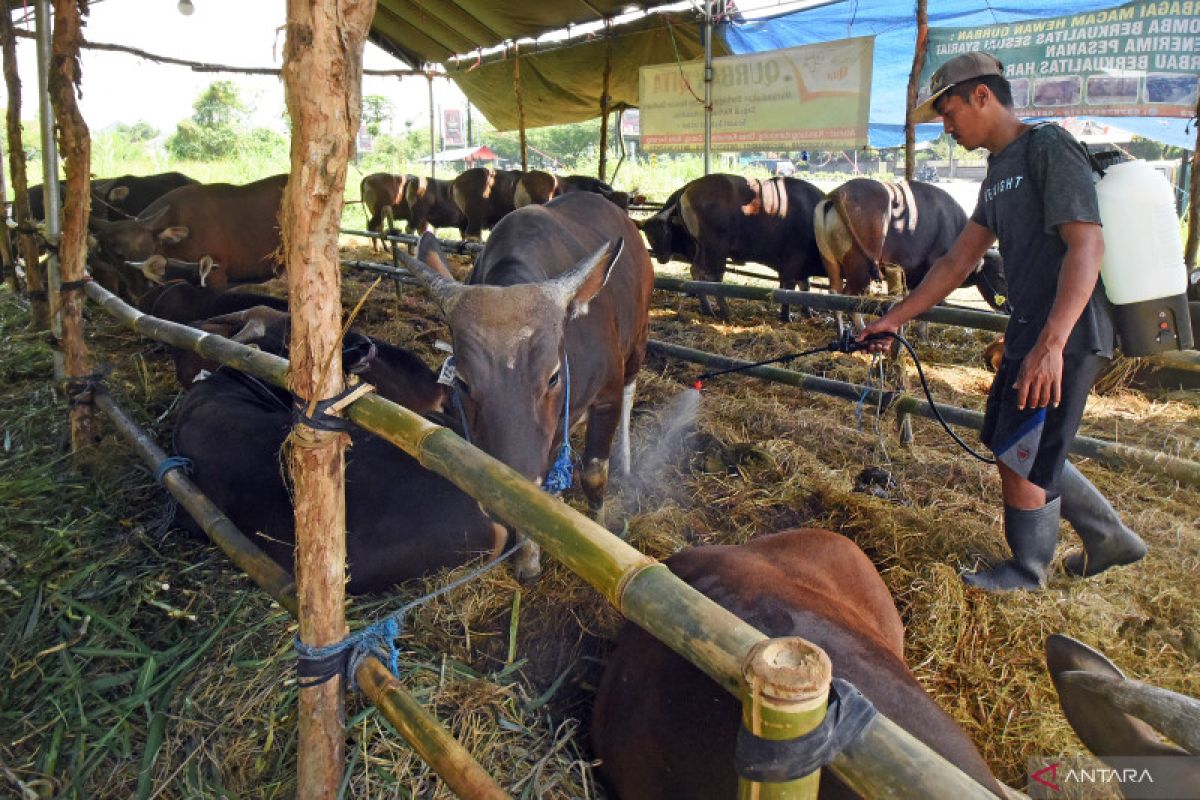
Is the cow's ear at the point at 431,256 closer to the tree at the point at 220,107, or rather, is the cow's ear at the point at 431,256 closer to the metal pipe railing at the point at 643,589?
the metal pipe railing at the point at 643,589

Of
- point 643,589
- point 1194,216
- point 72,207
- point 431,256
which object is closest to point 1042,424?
point 643,589

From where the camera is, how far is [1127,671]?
2891 millimetres

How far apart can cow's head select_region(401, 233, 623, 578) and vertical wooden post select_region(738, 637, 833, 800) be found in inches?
69.5

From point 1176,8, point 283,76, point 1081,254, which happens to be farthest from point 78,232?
point 1176,8

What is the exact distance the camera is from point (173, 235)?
30.8 feet

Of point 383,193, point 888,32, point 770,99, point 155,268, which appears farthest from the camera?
point 383,193

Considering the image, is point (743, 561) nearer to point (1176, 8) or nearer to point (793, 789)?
point (793, 789)

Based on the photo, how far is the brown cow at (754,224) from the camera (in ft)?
34.4

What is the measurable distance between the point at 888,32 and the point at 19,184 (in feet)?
31.8

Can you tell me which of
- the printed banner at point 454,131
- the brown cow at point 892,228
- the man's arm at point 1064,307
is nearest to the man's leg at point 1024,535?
the man's arm at point 1064,307

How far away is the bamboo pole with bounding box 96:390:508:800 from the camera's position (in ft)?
5.59

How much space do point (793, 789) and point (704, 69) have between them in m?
10.8

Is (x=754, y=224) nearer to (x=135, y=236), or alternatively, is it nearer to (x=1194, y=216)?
(x=1194, y=216)

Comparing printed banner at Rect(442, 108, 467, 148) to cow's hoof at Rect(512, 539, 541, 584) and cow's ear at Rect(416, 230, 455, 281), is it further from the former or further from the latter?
cow's hoof at Rect(512, 539, 541, 584)
